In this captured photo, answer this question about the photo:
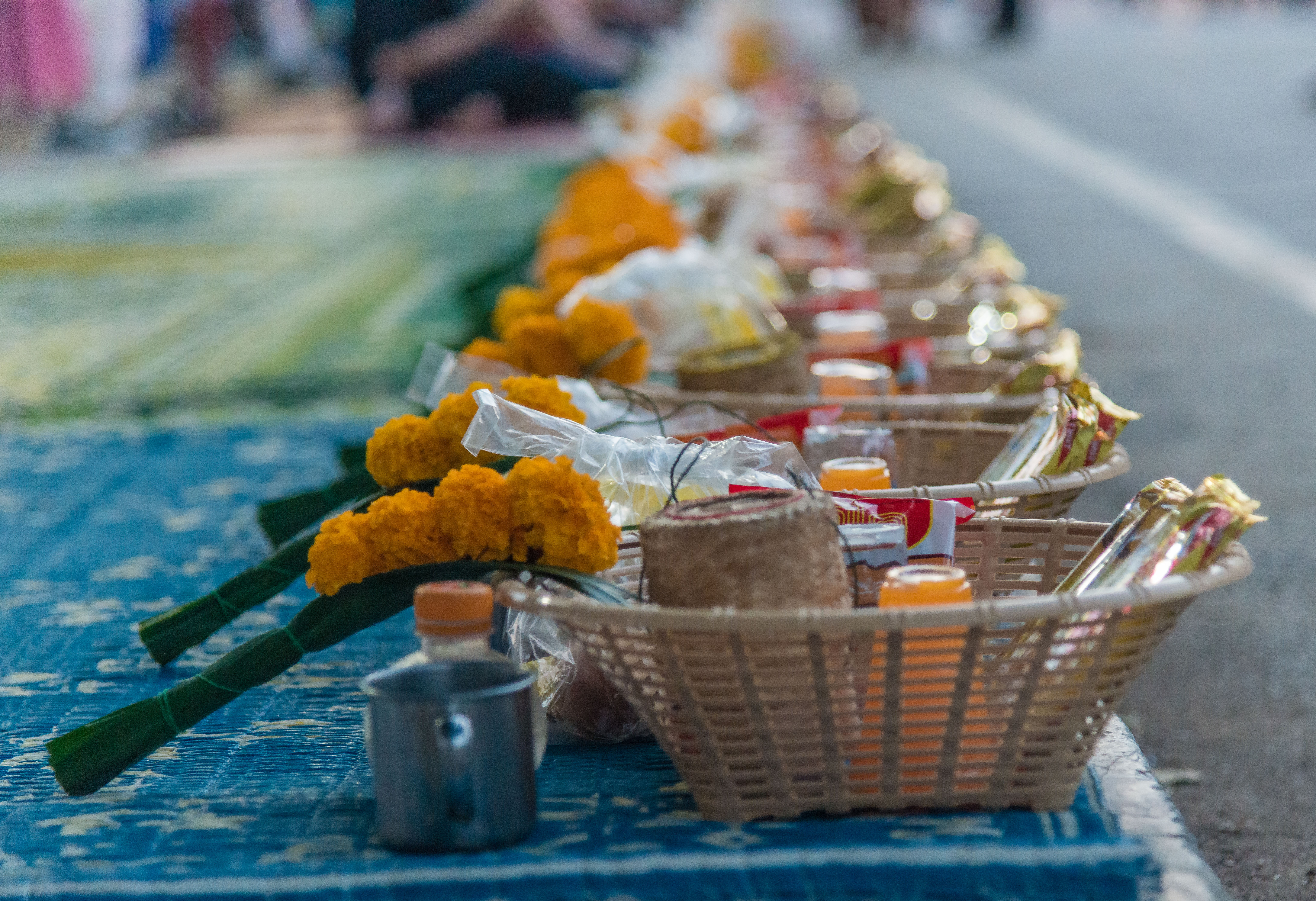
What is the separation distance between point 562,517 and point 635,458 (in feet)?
0.66

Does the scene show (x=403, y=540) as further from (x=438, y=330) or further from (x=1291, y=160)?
(x=1291, y=160)

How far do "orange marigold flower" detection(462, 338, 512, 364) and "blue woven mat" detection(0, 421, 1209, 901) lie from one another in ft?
1.22

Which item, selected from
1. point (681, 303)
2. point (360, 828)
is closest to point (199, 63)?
point (681, 303)

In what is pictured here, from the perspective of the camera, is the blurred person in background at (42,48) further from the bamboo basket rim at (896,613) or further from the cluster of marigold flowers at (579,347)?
the bamboo basket rim at (896,613)

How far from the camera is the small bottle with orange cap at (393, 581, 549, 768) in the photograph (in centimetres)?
108

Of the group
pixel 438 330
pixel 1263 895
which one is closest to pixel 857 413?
pixel 1263 895

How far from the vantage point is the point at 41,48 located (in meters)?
7.43

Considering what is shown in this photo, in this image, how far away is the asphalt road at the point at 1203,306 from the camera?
1.90 metres

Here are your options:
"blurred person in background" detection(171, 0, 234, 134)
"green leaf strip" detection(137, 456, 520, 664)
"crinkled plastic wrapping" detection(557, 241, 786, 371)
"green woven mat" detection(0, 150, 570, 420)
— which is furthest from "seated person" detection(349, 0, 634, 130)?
"green leaf strip" detection(137, 456, 520, 664)

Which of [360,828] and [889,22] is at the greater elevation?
[360,828]

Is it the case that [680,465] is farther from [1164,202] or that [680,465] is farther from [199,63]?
[199,63]

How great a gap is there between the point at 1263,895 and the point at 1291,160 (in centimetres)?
648

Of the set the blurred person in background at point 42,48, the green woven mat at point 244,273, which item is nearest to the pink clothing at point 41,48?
the blurred person in background at point 42,48

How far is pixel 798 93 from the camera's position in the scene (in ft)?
23.2
